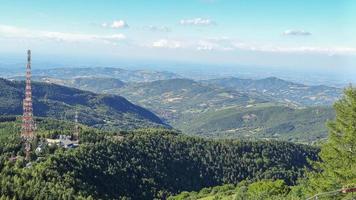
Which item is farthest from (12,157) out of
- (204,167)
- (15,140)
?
(204,167)

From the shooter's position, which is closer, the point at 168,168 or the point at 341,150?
the point at 341,150

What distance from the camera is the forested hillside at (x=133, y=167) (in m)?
84.7

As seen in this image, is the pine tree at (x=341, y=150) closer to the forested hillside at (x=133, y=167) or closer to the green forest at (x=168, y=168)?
the green forest at (x=168, y=168)

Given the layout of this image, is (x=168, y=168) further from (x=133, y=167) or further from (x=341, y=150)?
(x=341, y=150)

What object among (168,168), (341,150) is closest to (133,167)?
(168,168)

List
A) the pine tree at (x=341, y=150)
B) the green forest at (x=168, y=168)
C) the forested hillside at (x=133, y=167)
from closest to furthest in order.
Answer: the pine tree at (x=341, y=150), the green forest at (x=168, y=168), the forested hillside at (x=133, y=167)

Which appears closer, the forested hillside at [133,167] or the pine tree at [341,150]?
the pine tree at [341,150]

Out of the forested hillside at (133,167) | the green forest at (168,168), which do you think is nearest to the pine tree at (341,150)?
the green forest at (168,168)

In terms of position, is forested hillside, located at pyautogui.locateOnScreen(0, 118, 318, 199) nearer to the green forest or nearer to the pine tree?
the green forest

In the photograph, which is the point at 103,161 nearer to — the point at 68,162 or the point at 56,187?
the point at 68,162

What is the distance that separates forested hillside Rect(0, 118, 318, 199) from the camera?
84.7 metres

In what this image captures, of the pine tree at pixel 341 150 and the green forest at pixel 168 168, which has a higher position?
the pine tree at pixel 341 150

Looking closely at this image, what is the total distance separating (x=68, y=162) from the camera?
11069 centimetres

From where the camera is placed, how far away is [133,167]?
139m
